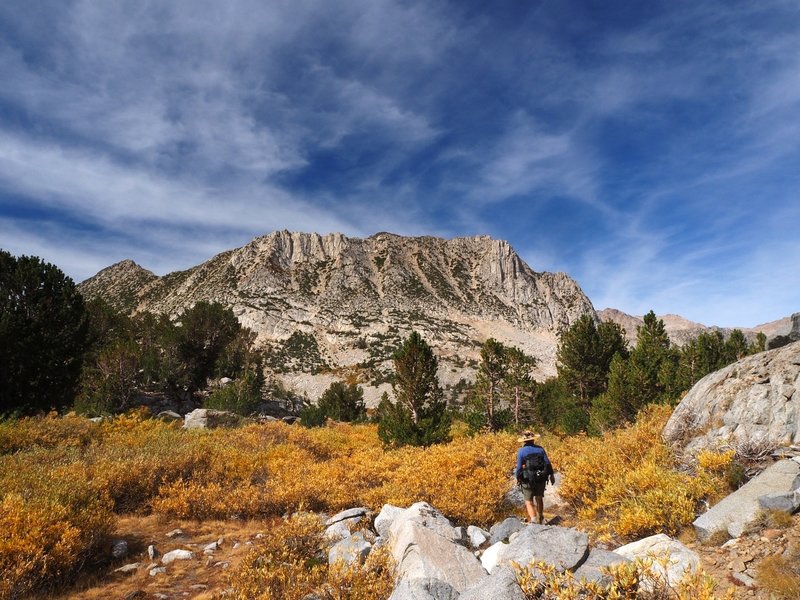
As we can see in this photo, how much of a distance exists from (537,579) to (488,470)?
6880 mm

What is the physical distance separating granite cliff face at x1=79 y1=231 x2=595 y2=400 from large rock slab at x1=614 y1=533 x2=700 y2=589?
61.3 m

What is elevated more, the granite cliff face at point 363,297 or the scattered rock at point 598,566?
the granite cliff face at point 363,297

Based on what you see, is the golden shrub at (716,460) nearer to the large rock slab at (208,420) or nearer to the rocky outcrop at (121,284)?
the large rock slab at (208,420)

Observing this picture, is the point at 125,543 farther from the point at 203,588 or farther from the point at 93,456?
the point at 93,456

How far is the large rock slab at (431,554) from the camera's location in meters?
5.31

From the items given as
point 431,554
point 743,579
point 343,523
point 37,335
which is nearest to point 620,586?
point 743,579

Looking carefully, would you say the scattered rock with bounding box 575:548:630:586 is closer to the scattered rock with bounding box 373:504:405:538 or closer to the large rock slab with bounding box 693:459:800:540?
the large rock slab with bounding box 693:459:800:540

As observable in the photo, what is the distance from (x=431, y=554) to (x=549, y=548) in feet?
5.43

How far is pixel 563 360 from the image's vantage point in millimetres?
27422

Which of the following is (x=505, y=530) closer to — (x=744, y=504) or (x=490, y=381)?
(x=744, y=504)

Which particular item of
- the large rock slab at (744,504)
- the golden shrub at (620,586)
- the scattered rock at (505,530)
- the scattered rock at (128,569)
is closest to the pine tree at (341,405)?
the scattered rock at (505,530)

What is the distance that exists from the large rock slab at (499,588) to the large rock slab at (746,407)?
5.89m

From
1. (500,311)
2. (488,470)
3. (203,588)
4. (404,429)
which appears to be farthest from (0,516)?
(500,311)

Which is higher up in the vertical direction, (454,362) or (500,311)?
(500,311)
